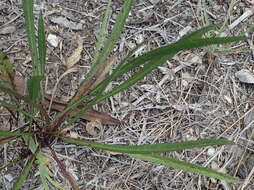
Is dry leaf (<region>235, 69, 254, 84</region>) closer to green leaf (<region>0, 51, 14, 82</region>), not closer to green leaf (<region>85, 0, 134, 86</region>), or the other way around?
green leaf (<region>85, 0, 134, 86</region>)

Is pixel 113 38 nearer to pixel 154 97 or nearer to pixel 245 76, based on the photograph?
pixel 154 97

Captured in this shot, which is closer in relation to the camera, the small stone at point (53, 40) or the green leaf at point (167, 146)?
the green leaf at point (167, 146)

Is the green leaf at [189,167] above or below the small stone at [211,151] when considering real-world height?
above

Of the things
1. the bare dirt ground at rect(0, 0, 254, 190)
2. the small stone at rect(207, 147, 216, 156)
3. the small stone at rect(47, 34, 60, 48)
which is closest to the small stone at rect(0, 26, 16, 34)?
the bare dirt ground at rect(0, 0, 254, 190)

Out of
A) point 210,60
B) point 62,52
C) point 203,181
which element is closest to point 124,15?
point 62,52

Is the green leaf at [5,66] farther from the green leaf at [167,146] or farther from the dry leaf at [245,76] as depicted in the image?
the dry leaf at [245,76]

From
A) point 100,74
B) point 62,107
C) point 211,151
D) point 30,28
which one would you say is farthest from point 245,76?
point 30,28

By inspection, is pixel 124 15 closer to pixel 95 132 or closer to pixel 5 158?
pixel 95 132

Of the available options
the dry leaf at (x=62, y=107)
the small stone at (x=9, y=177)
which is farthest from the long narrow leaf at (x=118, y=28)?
the small stone at (x=9, y=177)
